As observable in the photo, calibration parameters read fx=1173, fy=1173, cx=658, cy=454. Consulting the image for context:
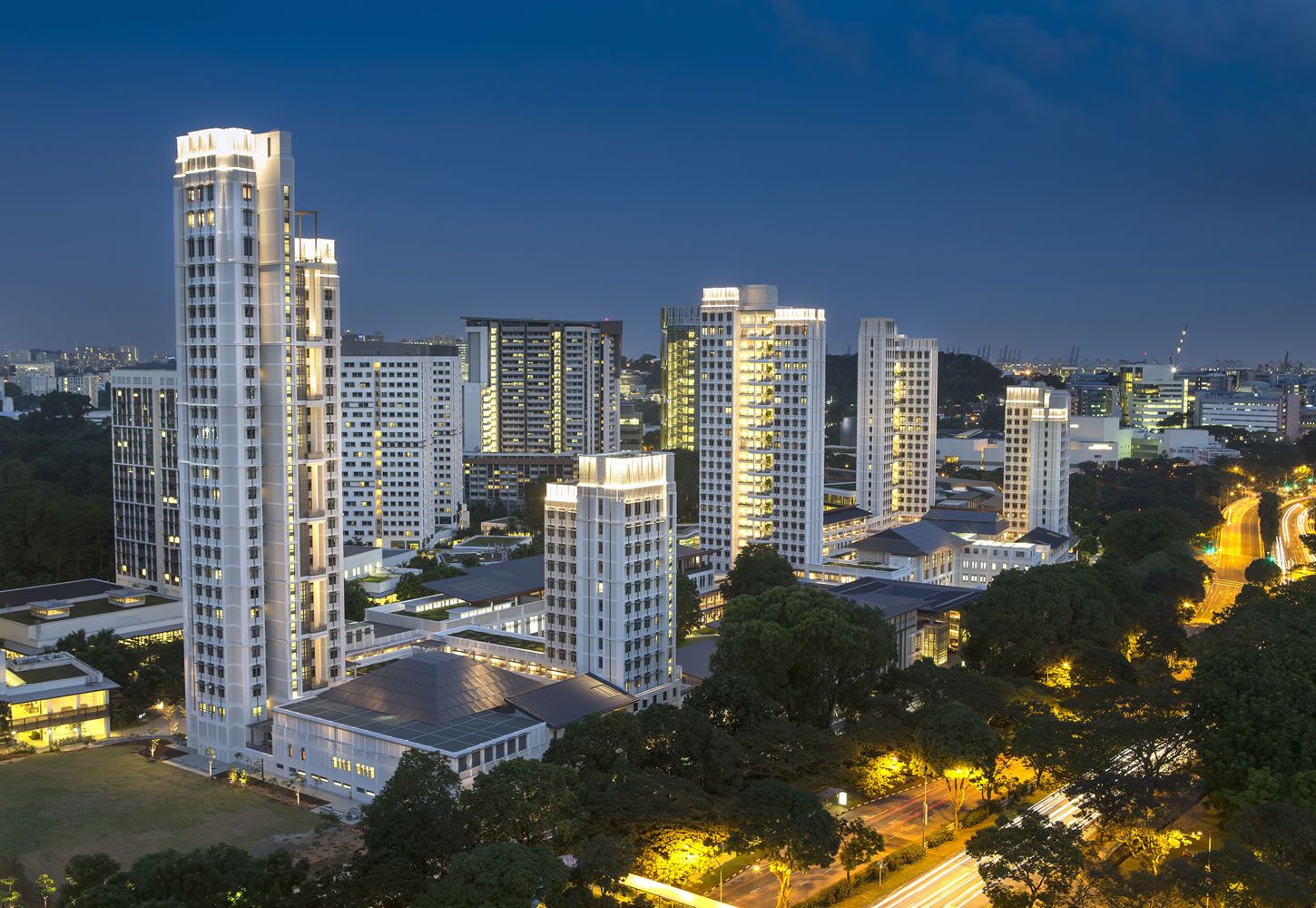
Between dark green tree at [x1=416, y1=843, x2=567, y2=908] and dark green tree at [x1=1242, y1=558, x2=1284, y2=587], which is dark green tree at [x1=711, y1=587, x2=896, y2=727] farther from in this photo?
dark green tree at [x1=1242, y1=558, x2=1284, y2=587]

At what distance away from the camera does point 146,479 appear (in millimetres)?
88938

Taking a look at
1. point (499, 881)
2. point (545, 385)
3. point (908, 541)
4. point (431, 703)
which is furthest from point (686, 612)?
point (545, 385)

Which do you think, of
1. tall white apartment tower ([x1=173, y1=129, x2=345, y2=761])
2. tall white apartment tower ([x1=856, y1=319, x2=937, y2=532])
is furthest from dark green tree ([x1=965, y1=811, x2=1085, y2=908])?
tall white apartment tower ([x1=856, y1=319, x2=937, y2=532])

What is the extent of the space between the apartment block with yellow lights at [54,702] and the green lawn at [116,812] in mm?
2194

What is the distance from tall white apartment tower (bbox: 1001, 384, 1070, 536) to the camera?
111 m

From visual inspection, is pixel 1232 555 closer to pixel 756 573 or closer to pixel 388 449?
pixel 756 573

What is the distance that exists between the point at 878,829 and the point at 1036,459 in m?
→ 69.1

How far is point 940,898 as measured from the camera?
42625mm

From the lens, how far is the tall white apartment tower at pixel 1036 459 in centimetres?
11125

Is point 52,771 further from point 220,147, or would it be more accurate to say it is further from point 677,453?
point 677,453

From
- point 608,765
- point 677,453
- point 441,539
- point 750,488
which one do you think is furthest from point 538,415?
point 608,765

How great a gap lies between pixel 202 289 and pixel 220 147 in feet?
22.4

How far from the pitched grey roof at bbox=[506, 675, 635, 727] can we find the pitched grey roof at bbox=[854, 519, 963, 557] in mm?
42338

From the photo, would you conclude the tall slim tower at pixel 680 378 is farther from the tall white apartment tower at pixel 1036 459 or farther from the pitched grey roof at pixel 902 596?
the pitched grey roof at pixel 902 596
